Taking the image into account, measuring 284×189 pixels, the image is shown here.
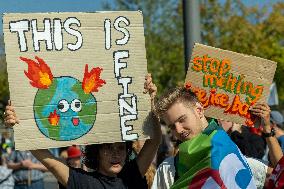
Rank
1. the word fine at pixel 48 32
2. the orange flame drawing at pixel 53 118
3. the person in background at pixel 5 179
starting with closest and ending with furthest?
the word fine at pixel 48 32 → the orange flame drawing at pixel 53 118 → the person in background at pixel 5 179

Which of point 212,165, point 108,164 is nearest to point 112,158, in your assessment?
point 108,164

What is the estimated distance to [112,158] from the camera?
435cm

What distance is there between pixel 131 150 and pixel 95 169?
12.7 inches

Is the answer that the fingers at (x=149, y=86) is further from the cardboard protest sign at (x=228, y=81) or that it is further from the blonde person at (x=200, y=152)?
the cardboard protest sign at (x=228, y=81)

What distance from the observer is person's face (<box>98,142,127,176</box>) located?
171 inches

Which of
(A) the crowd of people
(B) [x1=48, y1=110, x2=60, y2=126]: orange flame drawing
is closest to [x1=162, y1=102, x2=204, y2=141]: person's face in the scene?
(A) the crowd of people

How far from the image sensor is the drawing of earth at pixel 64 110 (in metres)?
4.24

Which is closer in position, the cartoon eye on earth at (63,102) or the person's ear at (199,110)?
the person's ear at (199,110)

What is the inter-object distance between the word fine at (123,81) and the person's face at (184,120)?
1.34 feet

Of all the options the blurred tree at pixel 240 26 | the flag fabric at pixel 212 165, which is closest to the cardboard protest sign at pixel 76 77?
the flag fabric at pixel 212 165

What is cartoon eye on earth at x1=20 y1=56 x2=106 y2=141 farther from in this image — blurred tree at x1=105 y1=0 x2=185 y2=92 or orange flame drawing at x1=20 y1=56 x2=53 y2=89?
blurred tree at x1=105 y1=0 x2=185 y2=92

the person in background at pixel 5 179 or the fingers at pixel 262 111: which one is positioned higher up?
the fingers at pixel 262 111

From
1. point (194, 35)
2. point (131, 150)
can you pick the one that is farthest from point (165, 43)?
point (131, 150)

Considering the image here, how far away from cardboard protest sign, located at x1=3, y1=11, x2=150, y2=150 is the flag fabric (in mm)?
788
